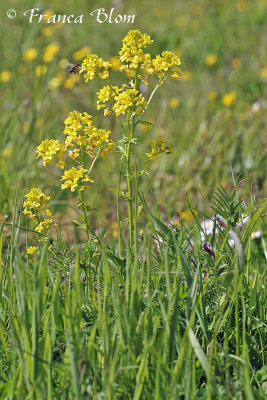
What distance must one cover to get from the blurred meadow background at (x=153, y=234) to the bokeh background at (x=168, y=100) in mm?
16

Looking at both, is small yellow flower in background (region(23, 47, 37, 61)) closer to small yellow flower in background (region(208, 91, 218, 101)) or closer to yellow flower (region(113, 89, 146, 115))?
small yellow flower in background (region(208, 91, 218, 101))

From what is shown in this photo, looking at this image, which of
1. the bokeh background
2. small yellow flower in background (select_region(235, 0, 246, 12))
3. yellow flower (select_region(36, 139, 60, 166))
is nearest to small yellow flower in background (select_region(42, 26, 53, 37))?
the bokeh background

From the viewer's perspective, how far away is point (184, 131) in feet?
14.1

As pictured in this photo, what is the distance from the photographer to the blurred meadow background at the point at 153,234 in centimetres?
144

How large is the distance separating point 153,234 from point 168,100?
249cm

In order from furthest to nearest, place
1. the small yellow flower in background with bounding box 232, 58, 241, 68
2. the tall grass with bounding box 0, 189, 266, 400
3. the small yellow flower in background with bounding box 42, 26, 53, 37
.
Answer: the small yellow flower in background with bounding box 42, 26, 53, 37 → the small yellow flower in background with bounding box 232, 58, 241, 68 → the tall grass with bounding box 0, 189, 266, 400

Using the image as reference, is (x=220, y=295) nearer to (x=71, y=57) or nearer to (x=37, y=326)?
(x=37, y=326)

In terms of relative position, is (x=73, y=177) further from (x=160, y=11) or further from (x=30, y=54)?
(x=160, y=11)

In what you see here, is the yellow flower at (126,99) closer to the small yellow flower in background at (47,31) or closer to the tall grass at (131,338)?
the tall grass at (131,338)

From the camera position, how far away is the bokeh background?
3.43 m

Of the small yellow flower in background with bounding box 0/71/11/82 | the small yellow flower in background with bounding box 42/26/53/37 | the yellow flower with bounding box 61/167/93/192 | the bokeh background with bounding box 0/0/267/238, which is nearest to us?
the yellow flower with bounding box 61/167/93/192

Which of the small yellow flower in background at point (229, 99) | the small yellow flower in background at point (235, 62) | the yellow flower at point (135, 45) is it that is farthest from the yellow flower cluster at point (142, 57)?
the small yellow flower in background at point (235, 62)

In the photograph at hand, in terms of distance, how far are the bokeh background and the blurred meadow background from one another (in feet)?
0.05

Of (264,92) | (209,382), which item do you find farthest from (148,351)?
(264,92)
